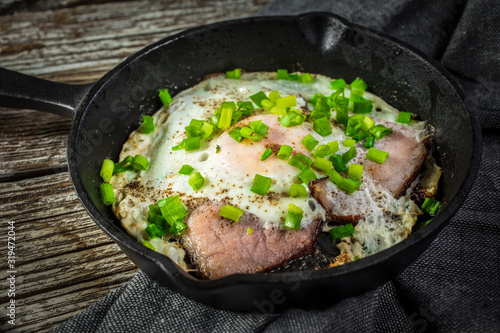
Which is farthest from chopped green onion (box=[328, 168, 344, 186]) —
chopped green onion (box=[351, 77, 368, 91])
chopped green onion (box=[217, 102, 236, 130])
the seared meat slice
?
chopped green onion (box=[351, 77, 368, 91])

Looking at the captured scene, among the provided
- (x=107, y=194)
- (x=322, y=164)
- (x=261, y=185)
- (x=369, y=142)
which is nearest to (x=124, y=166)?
(x=107, y=194)

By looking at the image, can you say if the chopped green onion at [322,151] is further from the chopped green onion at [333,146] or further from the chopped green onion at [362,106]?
the chopped green onion at [362,106]

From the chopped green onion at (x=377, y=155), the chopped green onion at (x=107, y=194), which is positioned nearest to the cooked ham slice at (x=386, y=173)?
the chopped green onion at (x=377, y=155)

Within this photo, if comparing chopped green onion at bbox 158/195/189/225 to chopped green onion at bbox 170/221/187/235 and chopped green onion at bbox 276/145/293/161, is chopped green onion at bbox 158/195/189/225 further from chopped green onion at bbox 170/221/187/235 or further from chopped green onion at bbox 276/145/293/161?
chopped green onion at bbox 276/145/293/161

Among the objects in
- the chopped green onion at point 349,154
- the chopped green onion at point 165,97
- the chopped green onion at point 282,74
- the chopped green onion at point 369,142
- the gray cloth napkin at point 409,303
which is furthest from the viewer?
the chopped green onion at point 282,74

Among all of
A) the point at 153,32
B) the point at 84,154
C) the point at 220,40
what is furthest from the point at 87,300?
the point at 153,32
